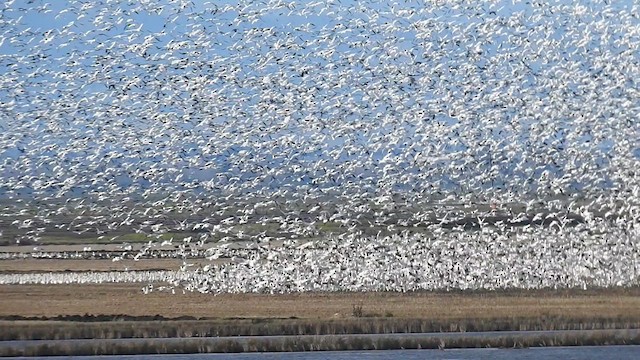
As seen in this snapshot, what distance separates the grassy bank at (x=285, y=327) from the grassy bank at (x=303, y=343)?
6.40 ft

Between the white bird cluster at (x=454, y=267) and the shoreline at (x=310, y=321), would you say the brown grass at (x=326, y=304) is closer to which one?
the shoreline at (x=310, y=321)

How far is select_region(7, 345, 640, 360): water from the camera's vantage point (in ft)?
105

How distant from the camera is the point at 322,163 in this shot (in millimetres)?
45594

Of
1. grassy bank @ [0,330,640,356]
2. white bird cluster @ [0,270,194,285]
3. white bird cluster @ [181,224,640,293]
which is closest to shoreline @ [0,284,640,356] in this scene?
grassy bank @ [0,330,640,356]

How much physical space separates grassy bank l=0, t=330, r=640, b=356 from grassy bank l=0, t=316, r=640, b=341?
1952mm

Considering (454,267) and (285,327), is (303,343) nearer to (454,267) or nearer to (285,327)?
(285,327)

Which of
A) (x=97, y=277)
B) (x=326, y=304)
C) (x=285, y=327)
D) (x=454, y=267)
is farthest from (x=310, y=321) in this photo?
(x=97, y=277)

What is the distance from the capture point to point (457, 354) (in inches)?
1292

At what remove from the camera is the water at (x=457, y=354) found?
105 ft

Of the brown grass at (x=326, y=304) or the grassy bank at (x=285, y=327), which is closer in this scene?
the grassy bank at (x=285, y=327)

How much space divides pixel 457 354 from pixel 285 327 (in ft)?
23.0

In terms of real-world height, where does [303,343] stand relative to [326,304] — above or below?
below

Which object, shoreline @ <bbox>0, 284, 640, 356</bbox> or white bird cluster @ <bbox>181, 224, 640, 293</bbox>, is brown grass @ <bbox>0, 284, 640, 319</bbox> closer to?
→ shoreline @ <bbox>0, 284, 640, 356</bbox>

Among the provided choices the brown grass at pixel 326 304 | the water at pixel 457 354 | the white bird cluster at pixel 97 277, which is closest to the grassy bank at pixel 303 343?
the water at pixel 457 354
